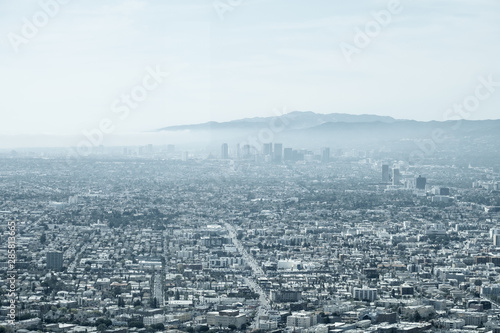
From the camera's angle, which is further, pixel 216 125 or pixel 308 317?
pixel 216 125

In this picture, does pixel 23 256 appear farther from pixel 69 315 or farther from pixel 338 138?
pixel 338 138

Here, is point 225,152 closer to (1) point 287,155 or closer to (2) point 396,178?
(1) point 287,155

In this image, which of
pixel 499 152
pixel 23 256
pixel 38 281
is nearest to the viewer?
pixel 38 281

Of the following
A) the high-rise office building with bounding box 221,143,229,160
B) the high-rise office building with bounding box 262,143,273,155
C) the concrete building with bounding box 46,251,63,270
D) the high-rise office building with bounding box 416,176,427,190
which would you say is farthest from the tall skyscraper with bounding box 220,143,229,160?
the concrete building with bounding box 46,251,63,270

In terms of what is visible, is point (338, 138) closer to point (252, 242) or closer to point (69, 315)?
point (252, 242)

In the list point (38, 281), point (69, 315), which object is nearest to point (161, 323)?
point (69, 315)

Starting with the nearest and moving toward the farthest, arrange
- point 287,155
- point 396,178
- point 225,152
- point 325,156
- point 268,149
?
point 396,178 → point 287,155 → point 268,149 → point 325,156 → point 225,152

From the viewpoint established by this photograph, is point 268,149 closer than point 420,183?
No

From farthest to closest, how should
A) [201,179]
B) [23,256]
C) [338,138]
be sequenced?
[338,138], [201,179], [23,256]

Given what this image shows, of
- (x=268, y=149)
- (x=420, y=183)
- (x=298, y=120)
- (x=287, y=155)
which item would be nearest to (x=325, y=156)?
(x=287, y=155)
